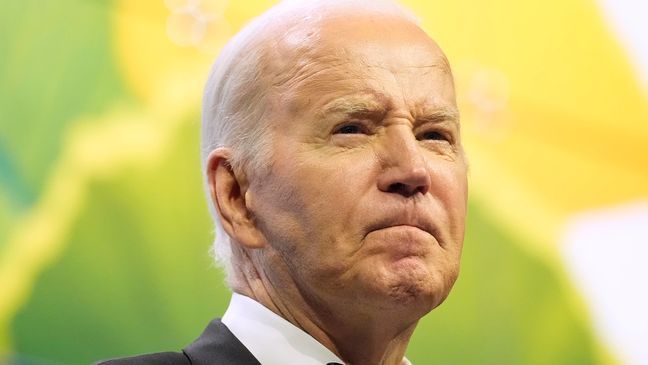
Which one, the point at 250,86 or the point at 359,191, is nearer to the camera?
the point at 359,191

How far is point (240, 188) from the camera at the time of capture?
1.64 meters

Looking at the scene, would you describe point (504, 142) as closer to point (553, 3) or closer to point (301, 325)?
point (553, 3)

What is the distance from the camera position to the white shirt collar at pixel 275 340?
1.56 meters

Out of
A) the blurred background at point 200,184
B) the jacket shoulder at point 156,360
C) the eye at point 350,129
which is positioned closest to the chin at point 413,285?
the eye at point 350,129

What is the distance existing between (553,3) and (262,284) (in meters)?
1.35

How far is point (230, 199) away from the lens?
5.38 ft

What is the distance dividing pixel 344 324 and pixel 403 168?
25cm

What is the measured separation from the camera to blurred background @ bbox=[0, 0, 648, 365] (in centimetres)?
225

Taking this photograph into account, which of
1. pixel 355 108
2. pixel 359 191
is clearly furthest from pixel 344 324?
pixel 355 108

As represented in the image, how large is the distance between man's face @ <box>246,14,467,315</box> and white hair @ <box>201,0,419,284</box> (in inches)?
1.1

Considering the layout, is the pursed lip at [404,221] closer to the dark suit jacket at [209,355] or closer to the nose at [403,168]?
the nose at [403,168]

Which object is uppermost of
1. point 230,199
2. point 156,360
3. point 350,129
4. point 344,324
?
point 350,129

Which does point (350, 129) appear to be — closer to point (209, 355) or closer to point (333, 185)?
point (333, 185)

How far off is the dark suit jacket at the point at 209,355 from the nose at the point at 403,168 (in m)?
0.32
